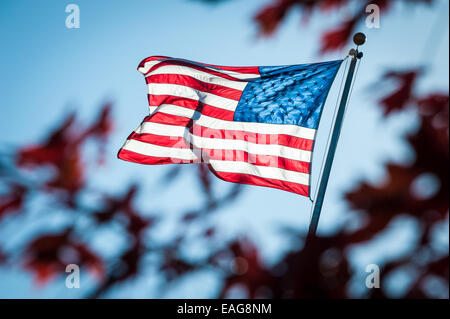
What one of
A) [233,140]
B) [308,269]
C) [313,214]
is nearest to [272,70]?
[233,140]

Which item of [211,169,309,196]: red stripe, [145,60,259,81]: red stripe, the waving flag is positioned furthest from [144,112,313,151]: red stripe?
[145,60,259,81]: red stripe

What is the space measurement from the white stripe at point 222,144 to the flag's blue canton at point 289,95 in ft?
1.44

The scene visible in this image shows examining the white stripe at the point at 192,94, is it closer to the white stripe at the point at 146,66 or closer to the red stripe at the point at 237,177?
the white stripe at the point at 146,66

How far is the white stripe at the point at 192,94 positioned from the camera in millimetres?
7125

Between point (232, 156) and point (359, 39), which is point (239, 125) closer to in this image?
point (232, 156)

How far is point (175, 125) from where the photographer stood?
701 cm

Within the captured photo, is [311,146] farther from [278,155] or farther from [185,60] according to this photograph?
[185,60]

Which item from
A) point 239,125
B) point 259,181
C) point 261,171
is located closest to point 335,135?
point 261,171

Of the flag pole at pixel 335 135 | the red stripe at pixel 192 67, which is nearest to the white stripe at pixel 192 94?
the red stripe at pixel 192 67

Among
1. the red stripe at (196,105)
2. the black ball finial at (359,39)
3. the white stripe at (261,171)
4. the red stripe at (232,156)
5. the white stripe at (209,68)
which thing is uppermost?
the black ball finial at (359,39)

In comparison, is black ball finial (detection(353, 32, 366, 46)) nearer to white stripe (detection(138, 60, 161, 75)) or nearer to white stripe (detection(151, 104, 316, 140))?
white stripe (detection(151, 104, 316, 140))

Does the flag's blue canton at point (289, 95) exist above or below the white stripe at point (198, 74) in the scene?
below

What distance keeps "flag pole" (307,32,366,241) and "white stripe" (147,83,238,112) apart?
73.7 inches
